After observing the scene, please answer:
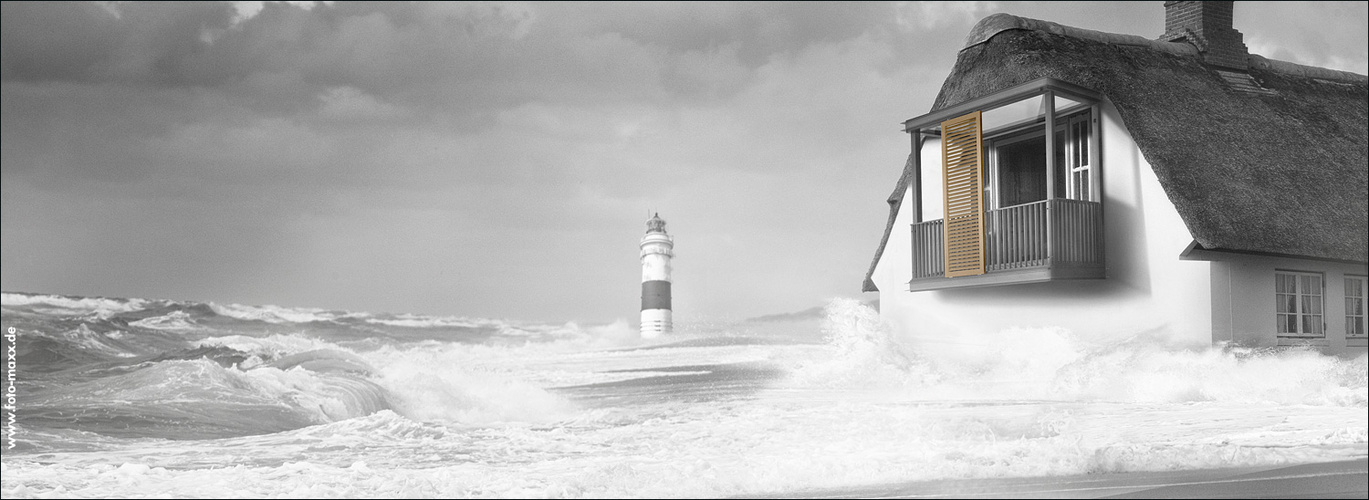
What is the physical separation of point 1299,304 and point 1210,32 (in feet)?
10.9

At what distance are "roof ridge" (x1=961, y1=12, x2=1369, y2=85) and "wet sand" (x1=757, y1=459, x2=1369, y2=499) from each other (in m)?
4.64

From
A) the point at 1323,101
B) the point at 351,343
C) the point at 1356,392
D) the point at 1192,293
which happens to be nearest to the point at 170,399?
the point at 351,343

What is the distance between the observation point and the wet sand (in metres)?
5.20

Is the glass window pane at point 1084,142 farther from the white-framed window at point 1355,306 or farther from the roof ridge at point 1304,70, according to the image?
the roof ridge at point 1304,70

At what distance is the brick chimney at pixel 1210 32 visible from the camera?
32.4 feet

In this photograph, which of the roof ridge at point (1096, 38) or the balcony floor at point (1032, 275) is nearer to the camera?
the balcony floor at point (1032, 275)

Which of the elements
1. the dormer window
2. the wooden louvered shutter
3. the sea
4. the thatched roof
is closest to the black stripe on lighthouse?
the sea

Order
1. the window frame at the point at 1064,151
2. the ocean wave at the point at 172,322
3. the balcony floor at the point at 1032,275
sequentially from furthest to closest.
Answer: the ocean wave at the point at 172,322, the window frame at the point at 1064,151, the balcony floor at the point at 1032,275

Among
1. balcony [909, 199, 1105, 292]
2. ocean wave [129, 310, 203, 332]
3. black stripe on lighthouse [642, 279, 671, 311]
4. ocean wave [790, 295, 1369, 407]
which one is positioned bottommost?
ocean wave [790, 295, 1369, 407]

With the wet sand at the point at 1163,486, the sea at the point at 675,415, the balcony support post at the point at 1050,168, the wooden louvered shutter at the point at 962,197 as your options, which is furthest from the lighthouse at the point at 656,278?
the wet sand at the point at 1163,486

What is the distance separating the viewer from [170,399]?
8.50m

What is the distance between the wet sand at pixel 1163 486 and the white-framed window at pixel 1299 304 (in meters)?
2.09

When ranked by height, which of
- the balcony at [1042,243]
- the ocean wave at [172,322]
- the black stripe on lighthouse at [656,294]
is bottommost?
the ocean wave at [172,322]

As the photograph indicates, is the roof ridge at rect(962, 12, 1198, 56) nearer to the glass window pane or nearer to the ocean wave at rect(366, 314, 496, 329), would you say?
the glass window pane
